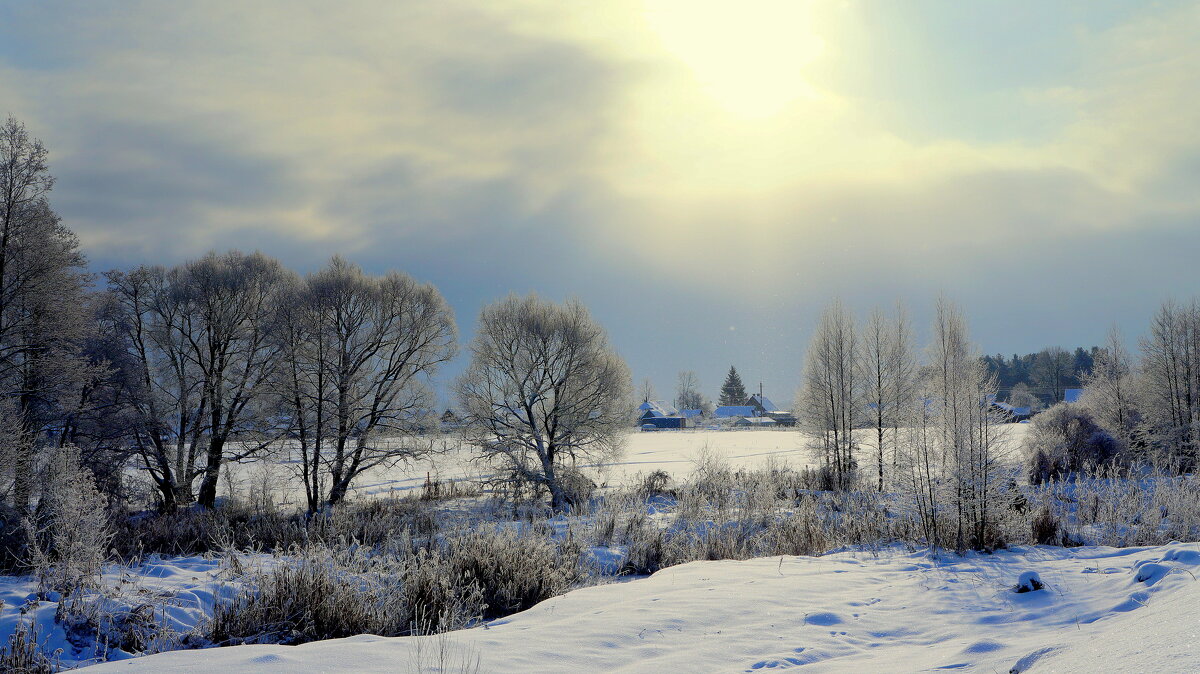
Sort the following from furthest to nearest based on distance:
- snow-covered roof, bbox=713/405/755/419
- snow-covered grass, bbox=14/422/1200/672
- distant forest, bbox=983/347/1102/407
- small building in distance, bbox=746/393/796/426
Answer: small building in distance, bbox=746/393/796/426
snow-covered roof, bbox=713/405/755/419
distant forest, bbox=983/347/1102/407
snow-covered grass, bbox=14/422/1200/672

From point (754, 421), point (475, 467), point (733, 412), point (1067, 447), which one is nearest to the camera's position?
point (1067, 447)

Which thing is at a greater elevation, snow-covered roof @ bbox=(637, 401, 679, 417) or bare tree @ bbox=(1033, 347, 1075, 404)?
bare tree @ bbox=(1033, 347, 1075, 404)

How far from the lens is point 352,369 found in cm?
2464

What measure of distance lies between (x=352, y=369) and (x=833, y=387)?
914 inches

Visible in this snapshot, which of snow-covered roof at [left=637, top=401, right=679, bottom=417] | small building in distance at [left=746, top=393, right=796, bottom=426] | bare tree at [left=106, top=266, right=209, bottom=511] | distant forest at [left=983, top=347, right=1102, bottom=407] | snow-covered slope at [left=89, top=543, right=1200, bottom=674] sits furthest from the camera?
small building in distance at [left=746, top=393, right=796, bottom=426]

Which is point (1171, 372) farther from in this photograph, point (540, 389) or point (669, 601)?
point (669, 601)

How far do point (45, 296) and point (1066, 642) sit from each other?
2182 centimetres

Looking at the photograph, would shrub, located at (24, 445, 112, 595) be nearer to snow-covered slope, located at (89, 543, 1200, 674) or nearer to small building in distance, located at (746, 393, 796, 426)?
snow-covered slope, located at (89, 543, 1200, 674)

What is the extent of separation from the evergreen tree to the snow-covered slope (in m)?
126

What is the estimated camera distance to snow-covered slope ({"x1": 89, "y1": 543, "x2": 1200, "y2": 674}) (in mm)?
3844

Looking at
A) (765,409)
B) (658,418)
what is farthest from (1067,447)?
(765,409)

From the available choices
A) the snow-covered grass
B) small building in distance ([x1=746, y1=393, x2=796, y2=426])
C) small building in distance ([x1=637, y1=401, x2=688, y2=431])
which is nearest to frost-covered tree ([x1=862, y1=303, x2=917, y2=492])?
the snow-covered grass

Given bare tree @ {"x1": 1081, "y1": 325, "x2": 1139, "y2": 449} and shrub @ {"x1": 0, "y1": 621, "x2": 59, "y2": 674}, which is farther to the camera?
bare tree @ {"x1": 1081, "y1": 325, "x2": 1139, "y2": 449}

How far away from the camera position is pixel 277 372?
79.6 feet
